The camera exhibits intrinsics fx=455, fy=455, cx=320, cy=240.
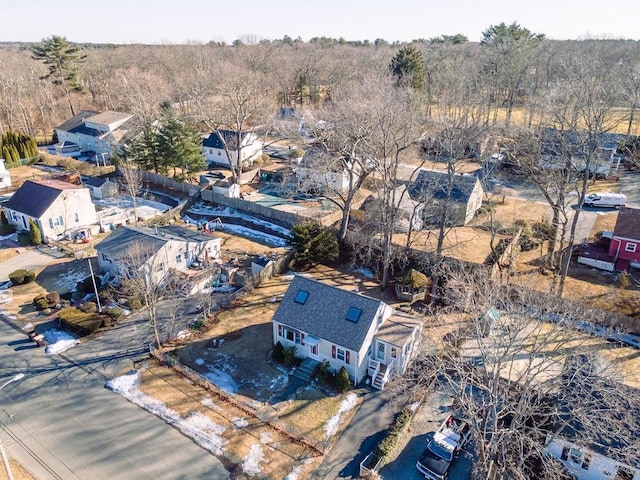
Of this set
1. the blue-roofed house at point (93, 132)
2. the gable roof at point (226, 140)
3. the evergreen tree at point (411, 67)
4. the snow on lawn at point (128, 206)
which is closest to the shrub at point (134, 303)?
→ the snow on lawn at point (128, 206)

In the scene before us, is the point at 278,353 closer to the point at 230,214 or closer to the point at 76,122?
the point at 230,214

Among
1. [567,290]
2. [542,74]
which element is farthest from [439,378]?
[542,74]

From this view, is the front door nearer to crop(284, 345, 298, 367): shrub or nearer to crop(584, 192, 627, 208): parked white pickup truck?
crop(284, 345, 298, 367): shrub

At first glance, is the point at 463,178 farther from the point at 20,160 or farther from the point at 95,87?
the point at 95,87

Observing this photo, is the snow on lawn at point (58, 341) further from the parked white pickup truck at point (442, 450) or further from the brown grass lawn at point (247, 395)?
the parked white pickup truck at point (442, 450)

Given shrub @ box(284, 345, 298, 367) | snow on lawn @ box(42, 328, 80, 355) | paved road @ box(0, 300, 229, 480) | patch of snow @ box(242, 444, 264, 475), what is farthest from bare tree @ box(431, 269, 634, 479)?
snow on lawn @ box(42, 328, 80, 355)
